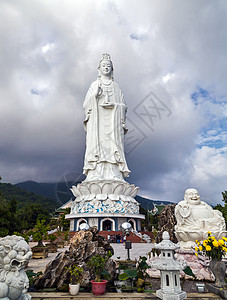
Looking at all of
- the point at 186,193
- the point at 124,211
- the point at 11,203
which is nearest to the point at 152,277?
the point at 186,193

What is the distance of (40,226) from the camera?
34.4 ft

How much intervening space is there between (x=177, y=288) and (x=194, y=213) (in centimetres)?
367

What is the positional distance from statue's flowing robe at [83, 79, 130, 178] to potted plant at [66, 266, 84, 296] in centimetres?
1570

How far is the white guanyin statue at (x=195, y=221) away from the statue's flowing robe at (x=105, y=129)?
1346 cm

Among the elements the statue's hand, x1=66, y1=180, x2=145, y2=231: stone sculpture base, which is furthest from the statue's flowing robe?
x1=66, y1=180, x2=145, y2=231: stone sculpture base

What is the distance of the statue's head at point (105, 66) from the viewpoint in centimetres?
2205

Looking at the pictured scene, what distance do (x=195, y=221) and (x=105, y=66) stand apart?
1866 cm

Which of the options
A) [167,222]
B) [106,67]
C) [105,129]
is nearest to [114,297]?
[167,222]

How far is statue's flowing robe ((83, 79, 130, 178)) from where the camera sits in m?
20.6

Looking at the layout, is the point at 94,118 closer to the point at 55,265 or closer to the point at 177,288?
the point at 55,265

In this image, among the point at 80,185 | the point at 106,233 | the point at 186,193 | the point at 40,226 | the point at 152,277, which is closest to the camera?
the point at 152,277

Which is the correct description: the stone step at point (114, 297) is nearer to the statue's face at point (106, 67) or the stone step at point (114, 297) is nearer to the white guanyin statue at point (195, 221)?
the white guanyin statue at point (195, 221)

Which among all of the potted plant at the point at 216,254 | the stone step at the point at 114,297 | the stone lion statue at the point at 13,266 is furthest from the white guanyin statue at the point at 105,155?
the stone lion statue at the point at 13,266

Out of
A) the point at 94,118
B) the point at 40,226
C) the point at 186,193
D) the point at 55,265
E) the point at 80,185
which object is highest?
the point at 94,118
